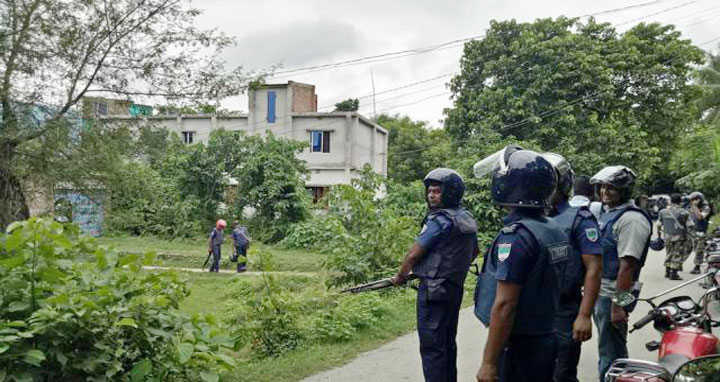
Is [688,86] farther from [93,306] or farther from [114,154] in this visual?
[93,306]

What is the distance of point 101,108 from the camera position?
22.7 ft

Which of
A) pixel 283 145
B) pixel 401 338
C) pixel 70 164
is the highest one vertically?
pixel 283 145

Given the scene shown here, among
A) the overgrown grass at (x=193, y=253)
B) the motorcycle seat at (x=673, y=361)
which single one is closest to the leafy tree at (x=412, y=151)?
the overgrown grass at (x=193, y=253)

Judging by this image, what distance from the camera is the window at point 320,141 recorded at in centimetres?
3083

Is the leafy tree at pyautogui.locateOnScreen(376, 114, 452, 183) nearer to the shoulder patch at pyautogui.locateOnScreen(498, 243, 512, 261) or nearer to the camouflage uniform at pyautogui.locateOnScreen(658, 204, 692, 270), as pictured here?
the camouflage uniform at pyautogui.locateOnScreen(658, 204, 692, 270)

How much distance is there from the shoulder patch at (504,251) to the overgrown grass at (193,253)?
11828 millimetres

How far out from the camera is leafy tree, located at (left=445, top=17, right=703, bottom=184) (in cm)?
2483

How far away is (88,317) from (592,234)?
10.9 ft

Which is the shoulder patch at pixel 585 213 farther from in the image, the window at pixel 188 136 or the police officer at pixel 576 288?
the window at pixel 188 136

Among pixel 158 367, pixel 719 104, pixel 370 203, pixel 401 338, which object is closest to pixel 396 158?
pixel 719 104

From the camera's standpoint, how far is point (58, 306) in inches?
148

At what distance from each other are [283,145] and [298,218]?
3215 millimetres

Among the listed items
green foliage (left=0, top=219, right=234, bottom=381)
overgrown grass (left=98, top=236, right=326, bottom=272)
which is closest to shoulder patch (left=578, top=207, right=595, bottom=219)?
green foliage (left=0, top=219, right=234, bottom=381)

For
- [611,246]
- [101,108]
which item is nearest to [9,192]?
[101,108]
